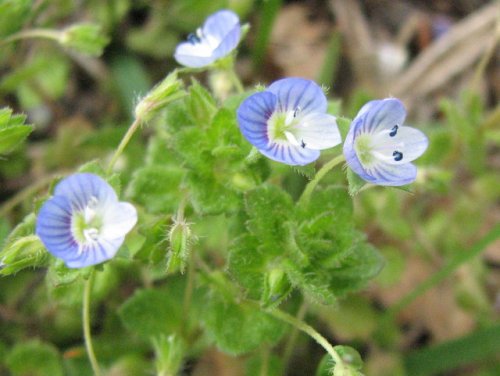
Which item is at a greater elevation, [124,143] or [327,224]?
[124,143]

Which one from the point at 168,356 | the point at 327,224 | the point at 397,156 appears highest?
the point at 397,156

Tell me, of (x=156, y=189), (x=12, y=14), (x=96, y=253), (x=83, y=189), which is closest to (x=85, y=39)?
(x=12, y=14)

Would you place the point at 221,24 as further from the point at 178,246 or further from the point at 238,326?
the point at 238,326

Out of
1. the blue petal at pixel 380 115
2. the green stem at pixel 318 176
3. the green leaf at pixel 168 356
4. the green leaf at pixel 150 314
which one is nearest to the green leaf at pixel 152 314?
the green leaf at pixel 150 314

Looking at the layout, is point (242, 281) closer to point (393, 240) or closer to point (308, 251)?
point (308, 251)

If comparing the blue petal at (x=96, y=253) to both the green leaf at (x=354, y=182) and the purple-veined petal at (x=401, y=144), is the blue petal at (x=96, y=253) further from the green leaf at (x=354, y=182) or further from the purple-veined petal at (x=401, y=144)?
the purple-veined petal at (x=401, y=144)

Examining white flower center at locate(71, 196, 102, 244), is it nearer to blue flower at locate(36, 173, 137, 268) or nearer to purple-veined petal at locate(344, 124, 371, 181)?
blue flower at locate(36, 173, 137, 268)
